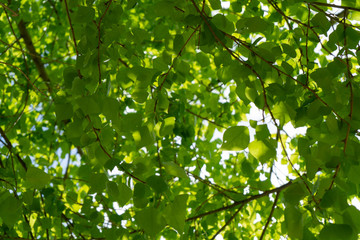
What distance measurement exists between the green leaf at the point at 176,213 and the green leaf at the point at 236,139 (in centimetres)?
16

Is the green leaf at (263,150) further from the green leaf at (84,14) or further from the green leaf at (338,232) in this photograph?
the green leaf at (84,14)

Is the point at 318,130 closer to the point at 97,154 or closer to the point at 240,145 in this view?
the point at 240,145

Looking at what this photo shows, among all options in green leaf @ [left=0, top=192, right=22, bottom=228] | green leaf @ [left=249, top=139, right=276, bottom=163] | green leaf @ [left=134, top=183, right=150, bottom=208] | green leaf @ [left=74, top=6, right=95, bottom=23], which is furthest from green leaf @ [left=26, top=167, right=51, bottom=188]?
green leaf @ [left=249, top=139, right=276, bottom=163]

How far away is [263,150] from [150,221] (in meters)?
0.30

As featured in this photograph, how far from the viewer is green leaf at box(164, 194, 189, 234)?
874mm

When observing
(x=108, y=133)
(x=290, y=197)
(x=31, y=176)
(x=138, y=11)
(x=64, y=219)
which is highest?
(x=138, y=11)

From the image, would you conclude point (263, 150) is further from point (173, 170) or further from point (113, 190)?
point (113, 190)

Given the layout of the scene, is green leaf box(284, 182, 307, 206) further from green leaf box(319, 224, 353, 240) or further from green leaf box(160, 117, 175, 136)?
green leaf box(160, 117, 175, 136)

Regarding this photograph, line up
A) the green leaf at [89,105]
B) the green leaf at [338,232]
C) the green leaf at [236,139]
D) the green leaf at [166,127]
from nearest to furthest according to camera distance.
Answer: the green leaf at [338,232] < the green leaf at [89,105] < the green leaf at [236,139] < the green leaf at [166,127]

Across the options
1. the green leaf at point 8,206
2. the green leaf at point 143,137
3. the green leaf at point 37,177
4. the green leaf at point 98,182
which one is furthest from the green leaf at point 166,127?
the green leaf at point 8,206

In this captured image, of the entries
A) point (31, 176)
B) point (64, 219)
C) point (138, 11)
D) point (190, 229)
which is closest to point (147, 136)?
point (31, 176)

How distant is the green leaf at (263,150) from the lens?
93 cm

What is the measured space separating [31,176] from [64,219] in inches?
38.0

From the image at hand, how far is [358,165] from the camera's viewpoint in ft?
2.89
